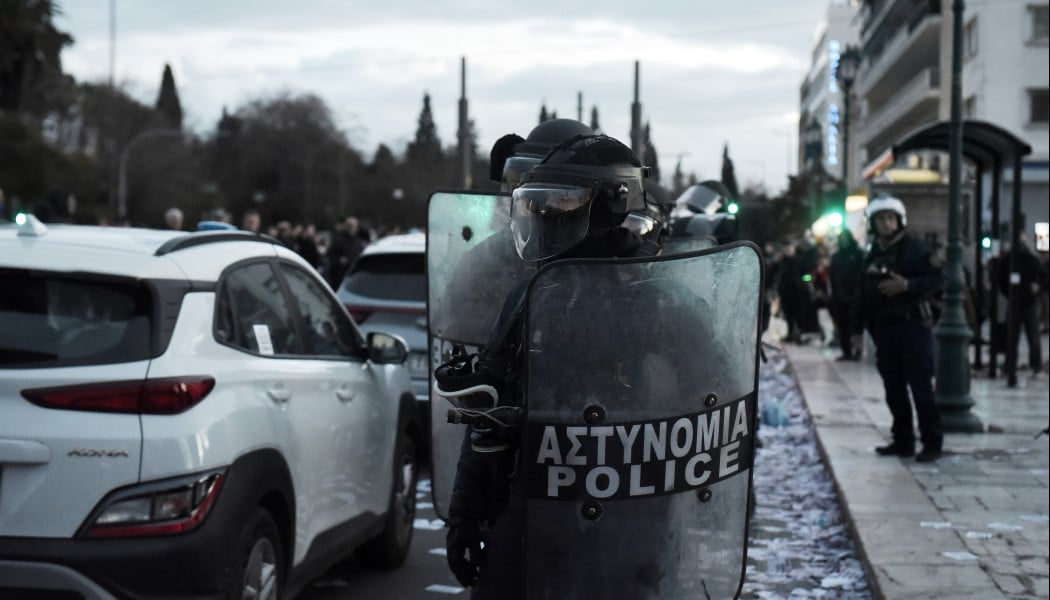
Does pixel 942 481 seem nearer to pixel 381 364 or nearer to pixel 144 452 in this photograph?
pixel 381 364

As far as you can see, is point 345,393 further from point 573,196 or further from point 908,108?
point 908,108

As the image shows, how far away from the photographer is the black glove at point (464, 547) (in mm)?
3422

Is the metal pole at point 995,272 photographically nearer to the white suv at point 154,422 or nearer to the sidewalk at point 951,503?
the sidewalk at point 951,503

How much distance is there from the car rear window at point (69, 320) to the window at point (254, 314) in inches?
→ 14.6

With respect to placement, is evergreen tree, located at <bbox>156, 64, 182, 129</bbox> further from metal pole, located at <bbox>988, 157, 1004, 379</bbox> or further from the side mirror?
the side mirror

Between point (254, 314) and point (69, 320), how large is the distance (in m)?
0.90

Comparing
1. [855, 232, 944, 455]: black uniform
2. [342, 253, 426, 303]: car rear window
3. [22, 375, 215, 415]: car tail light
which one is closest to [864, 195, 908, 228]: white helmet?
[855, 232, 944, 455]: black uniform

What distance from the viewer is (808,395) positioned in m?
15.4

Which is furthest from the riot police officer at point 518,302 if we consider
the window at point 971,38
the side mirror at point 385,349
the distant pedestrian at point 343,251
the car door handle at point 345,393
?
the window at point 971,38

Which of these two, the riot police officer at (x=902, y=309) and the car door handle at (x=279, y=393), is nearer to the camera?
the car door handle at (x=279, y=393)

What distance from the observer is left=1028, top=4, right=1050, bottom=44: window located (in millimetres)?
48344

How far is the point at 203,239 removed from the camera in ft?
17.8

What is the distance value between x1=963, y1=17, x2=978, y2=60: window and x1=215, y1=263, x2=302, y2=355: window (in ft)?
152

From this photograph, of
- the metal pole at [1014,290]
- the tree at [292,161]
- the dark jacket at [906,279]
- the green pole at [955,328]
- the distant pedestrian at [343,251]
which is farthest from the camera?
the tree at [292,161]
